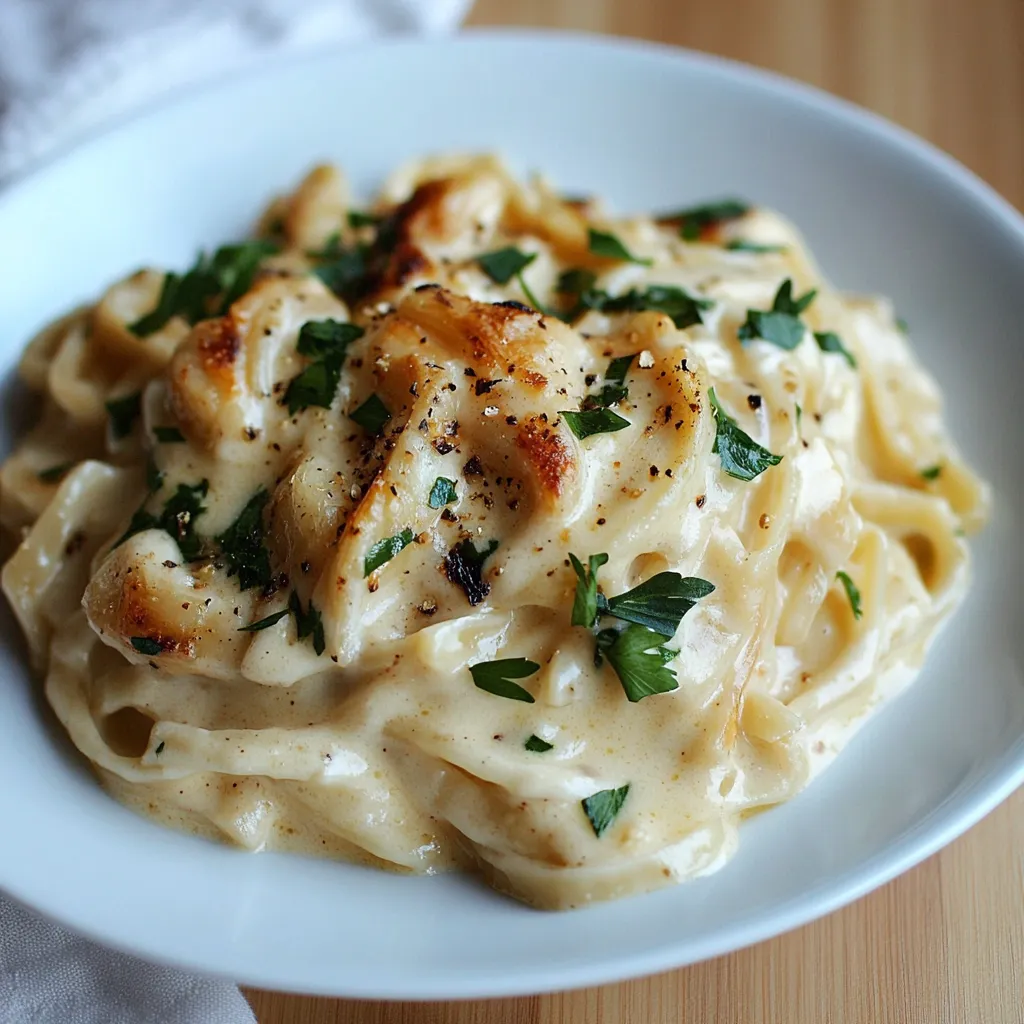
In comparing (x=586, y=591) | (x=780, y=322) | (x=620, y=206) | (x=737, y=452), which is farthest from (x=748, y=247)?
(x=586, y=591)

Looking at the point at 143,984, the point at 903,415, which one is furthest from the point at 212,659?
the point at 903,415

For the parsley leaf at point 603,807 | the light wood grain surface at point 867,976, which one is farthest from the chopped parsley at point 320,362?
the light wood grain surface at point 867,976

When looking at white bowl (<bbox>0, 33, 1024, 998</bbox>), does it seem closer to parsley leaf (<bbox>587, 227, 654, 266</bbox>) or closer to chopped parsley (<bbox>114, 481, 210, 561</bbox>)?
chopped parsley (<bbox>114, 481, 210, 561</bbox>)

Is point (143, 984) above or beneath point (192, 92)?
beneath

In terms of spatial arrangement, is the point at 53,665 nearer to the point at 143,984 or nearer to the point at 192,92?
the point at 143,984

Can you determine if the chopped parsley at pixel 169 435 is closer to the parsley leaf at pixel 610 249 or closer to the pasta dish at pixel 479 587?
the pasta dish at pixel 479 587

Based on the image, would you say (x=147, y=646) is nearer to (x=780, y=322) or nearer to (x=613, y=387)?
(x=613, y=387)

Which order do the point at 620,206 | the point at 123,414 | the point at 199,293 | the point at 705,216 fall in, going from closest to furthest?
1. the point at 123,414
2. the point at 199,293
3. the point at 705,216
4. the point at 620,206
